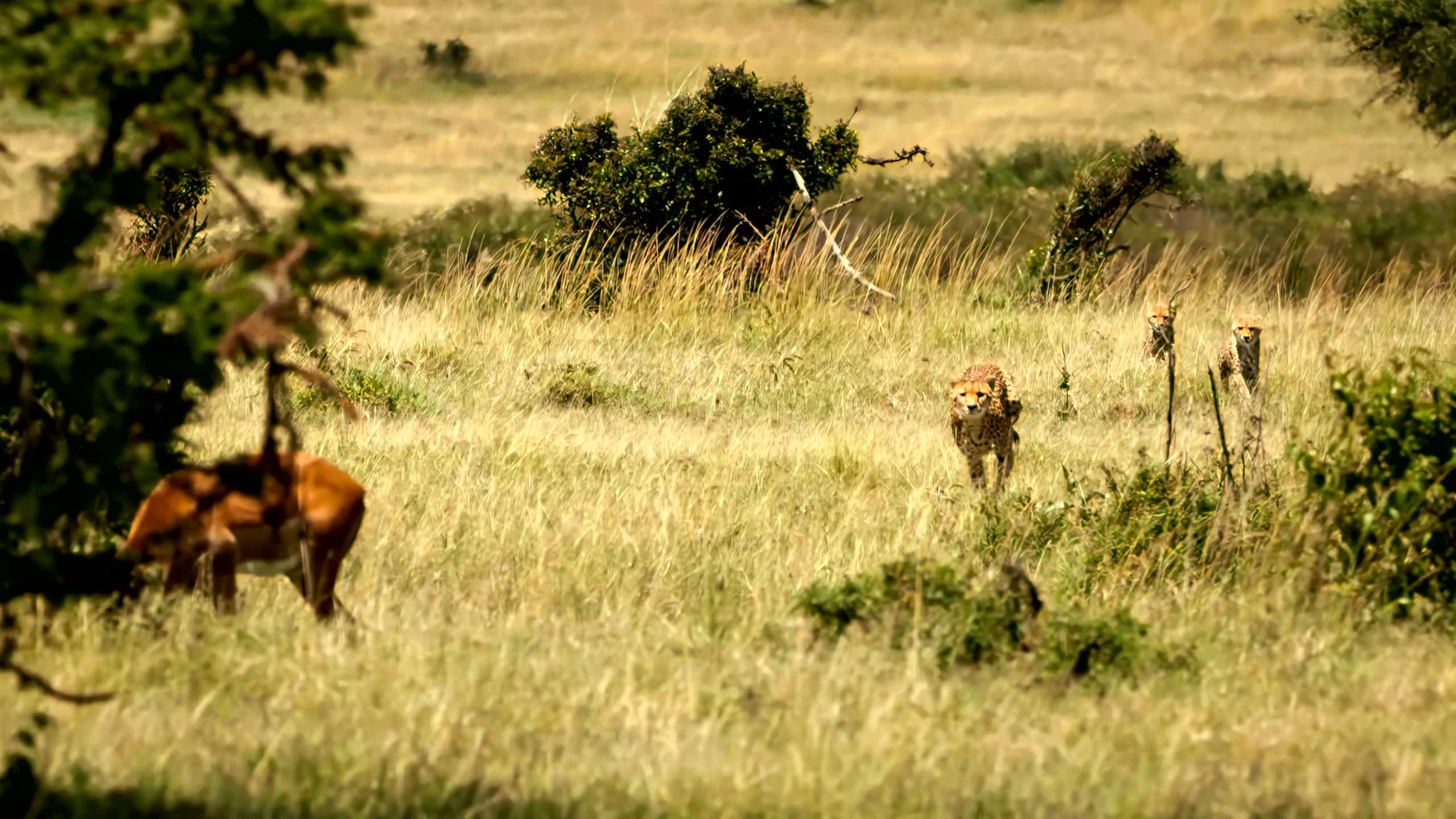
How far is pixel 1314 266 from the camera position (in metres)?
19.8

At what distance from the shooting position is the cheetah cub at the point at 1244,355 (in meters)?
9.61

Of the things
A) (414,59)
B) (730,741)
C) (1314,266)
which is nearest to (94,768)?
(730,741)

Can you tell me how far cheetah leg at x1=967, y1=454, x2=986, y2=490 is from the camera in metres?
7.27

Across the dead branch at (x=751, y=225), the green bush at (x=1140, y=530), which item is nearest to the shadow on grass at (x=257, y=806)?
the green bush at (x=1140, y=530)

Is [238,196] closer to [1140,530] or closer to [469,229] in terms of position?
[1140,530]

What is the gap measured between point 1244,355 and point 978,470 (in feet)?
9.82

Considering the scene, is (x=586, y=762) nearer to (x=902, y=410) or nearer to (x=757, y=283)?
(x=902, y=410)

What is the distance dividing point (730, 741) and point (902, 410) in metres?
5.61

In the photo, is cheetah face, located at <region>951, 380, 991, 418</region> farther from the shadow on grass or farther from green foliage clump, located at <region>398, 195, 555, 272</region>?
green foliage clump, located at <region>398, 195, 555, 272</region>

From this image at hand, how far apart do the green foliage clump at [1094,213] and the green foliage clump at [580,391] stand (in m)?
5.11

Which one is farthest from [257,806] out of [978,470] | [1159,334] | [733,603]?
[1159,334]

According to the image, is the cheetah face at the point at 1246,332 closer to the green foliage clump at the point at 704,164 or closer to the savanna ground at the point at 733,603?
the savanna ground at the point at 733,603

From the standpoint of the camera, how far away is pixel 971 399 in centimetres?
741

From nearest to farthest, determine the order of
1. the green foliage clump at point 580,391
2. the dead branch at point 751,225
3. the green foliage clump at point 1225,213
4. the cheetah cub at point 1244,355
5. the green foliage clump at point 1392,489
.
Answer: the green foliage clump at point 1392,489, the green foliage clump at point 580,391, the cheetah cub at point 1244,355, the dead branch at point 751,225, the green foliage clump at point 1225,213
